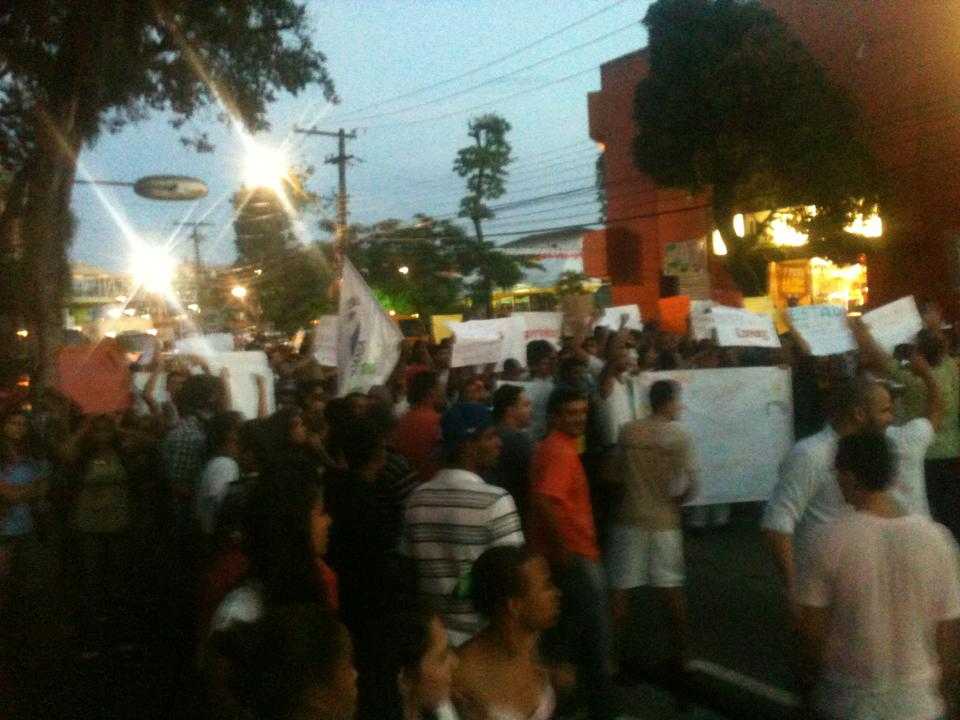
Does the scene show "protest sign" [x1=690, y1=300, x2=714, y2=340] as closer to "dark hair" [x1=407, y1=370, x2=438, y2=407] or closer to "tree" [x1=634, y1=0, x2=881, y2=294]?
"dark hair" [x1=407, y1=370, x2=438, y2=407]

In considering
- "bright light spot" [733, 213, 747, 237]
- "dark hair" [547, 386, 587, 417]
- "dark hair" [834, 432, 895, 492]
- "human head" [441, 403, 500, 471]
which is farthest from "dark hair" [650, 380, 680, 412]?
"bright light spot" [733, 213, 747, 237]

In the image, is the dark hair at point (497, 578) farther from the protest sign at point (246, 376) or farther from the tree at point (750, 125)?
the tree at point (750, 125)

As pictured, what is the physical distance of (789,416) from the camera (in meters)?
11.3

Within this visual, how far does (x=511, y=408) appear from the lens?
6.85m

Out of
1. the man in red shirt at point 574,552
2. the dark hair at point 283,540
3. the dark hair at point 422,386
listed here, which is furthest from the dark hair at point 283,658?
the dark hair at point 422,386

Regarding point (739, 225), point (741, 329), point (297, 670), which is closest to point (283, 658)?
point (297, 670)

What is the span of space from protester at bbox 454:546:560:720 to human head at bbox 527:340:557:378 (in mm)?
7643

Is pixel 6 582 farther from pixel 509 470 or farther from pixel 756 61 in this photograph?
pixel 756 61

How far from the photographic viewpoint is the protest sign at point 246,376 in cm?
1251

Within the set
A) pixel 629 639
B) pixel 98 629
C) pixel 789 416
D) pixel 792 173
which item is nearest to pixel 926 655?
pixel 629 639

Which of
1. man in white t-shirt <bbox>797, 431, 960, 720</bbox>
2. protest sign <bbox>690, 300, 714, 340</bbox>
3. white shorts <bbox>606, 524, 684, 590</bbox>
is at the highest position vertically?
protest sign <bbox>690, 300, 714, 340</bbox>

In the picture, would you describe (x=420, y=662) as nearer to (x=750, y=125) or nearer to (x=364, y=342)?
(x=364, y=342)

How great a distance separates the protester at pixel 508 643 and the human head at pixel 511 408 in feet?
10.4

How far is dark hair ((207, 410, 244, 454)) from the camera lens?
6.91 m
